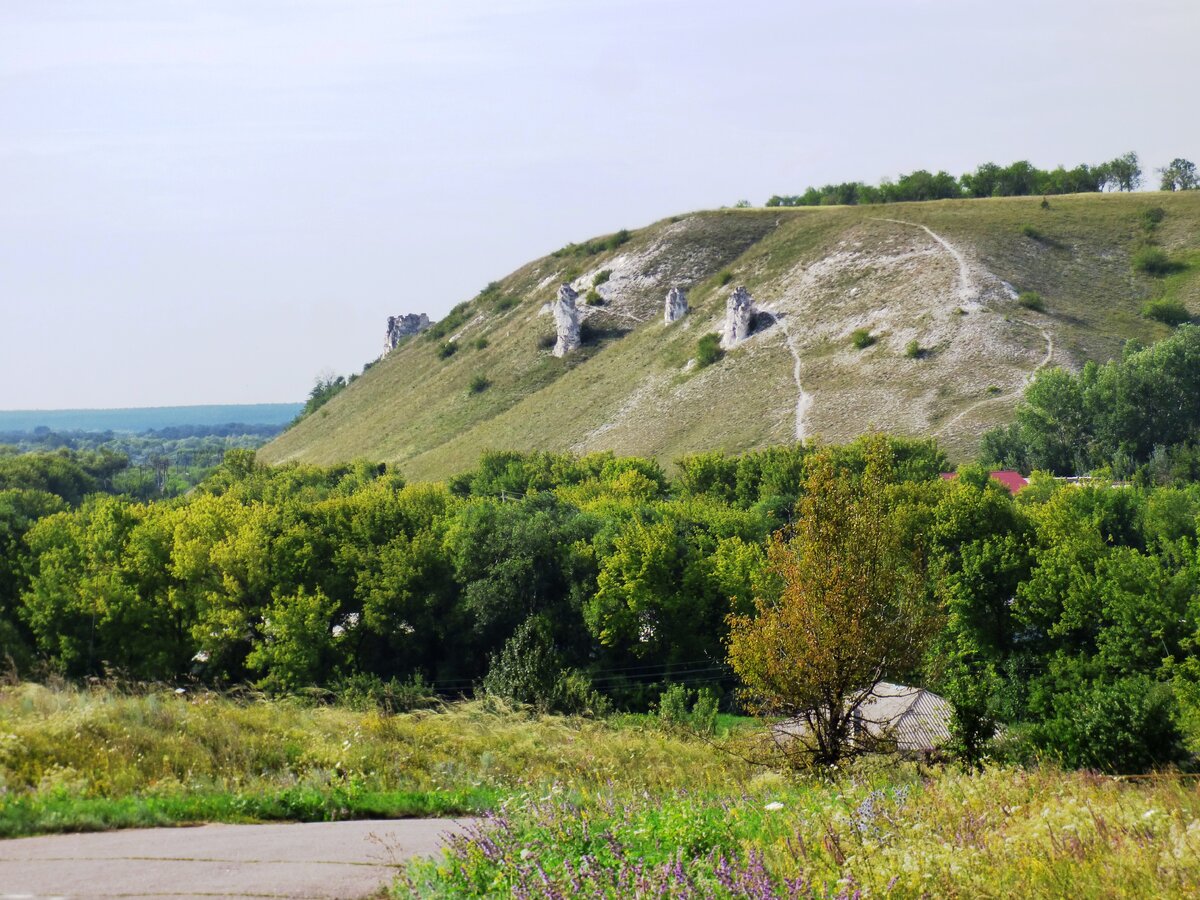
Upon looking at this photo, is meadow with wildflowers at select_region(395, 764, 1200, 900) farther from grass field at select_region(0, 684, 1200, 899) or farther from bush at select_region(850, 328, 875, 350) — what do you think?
bush at select_region(850, 328, 875, 350)

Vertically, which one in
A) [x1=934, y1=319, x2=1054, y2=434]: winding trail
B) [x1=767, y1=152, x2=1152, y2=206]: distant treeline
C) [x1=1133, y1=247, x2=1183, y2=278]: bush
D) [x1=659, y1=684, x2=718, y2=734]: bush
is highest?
[x1=767, y1=152, x2=1152, y2=206]: distant treeline

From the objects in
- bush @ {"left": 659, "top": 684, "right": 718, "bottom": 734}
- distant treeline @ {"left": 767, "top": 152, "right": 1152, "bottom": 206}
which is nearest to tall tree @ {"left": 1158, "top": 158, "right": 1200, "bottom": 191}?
distant treeline @ {"left": 767, "top": 152, "right": 1152, "bottom": 206}

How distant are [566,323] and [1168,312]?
2369 inches

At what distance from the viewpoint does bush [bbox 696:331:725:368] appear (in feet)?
342

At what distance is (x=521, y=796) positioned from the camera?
8.48 metres

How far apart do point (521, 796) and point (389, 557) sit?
35.7 m

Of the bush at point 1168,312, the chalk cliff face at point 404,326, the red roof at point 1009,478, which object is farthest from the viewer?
the chalk cliff face at point 404,326

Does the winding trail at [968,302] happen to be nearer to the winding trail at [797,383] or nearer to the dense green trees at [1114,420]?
the dense green trees at [1114,420]

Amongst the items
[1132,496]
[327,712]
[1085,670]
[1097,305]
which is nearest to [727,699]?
[1085,670]

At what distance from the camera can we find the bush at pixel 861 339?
96.8m

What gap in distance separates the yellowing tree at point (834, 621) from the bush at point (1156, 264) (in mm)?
99325

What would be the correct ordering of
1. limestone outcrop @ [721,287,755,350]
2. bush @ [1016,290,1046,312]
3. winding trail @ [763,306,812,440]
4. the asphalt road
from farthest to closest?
1. limestone outcrop @ [721,287,755,350]
2. bush @ [1016,290,1046,312]
3. winding trail @ [763,306,812,440]
4. the asphalt road

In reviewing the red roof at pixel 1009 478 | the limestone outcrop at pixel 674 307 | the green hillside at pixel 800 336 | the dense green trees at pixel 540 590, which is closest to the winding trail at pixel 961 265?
the green hillside at pixel 800 336

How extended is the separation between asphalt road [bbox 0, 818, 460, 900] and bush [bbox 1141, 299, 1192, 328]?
98.2 meters
